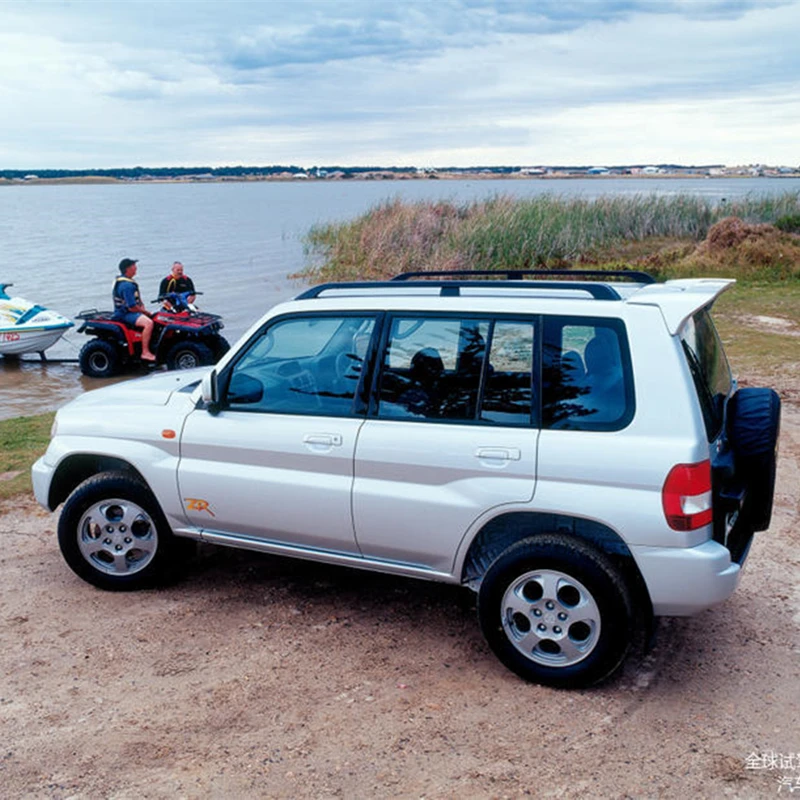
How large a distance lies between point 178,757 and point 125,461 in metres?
1.99

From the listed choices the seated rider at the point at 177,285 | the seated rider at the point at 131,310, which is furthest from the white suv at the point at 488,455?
the seated rider at the point at 177,285

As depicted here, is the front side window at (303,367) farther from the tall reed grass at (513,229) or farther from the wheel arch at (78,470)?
the tall reed grass at (513,229)

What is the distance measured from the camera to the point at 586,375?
4238 mm

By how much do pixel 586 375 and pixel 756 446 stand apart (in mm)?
863

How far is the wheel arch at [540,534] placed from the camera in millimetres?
4219

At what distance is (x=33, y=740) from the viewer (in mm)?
3959

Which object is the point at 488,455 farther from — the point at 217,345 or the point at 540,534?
the point at 217,345

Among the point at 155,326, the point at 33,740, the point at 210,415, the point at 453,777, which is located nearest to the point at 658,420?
the point at 453,777

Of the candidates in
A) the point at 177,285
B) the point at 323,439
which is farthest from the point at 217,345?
the point at 323,439

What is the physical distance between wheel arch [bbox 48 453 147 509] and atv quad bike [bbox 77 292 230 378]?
861cm

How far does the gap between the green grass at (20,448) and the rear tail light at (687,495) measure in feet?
17.9

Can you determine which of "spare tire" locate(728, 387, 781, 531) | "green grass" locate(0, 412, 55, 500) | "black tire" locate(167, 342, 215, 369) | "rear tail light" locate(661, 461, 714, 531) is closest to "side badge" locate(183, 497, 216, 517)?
"rear tail light" locate(661, 461, 714, 531)

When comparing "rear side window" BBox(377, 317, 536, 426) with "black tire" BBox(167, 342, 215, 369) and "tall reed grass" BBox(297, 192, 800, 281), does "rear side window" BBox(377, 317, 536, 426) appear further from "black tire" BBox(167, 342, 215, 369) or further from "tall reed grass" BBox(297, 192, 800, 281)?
"tall reed grass" BBox(297, 192, 800, 281)

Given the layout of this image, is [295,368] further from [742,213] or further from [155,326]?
[742,213]
